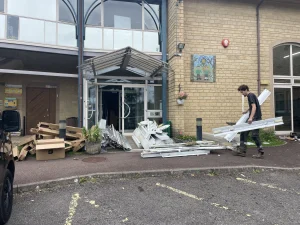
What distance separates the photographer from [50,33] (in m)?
9.27

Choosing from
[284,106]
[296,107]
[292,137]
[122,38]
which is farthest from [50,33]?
[296,107]

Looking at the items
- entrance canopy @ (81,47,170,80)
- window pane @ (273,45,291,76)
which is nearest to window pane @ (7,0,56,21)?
entrance canopy @ (81,47,170,80)

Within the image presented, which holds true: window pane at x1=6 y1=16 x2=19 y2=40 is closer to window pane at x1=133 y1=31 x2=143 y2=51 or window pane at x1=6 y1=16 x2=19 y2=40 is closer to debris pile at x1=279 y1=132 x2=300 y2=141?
window pane at x1=133 y1=31 x2=143 y2=51

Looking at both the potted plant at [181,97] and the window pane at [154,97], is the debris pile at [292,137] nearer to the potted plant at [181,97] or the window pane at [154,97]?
the potted plant at [181,97]

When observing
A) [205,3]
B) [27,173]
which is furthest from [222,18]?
[27,173]

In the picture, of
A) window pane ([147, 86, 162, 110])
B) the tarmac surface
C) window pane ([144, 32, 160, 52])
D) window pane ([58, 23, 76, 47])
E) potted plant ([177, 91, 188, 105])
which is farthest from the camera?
window pane ([147, 86, 162, 110])

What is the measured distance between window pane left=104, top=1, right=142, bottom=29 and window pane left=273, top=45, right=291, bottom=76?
6354mm

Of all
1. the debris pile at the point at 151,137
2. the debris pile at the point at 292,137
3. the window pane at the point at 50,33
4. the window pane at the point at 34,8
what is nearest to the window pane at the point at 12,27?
the window pane at the point at 34,8

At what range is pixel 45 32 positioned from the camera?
9172 millimetres

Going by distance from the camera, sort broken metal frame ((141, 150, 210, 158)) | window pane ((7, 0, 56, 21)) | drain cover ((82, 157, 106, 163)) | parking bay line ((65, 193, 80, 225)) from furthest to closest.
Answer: window pane ((7, 0, 56, 21))
broken metal frame ((141, 150, 210, 158))
drain cover ((82, 157, 106, 163))
parking bay line ((65, 193, 80, 225))

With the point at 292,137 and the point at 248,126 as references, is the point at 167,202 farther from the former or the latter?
the point at 292,137

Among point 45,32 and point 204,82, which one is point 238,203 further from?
point 45,32

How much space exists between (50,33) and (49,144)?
198 inches

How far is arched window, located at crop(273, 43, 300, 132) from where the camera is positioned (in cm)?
1094
